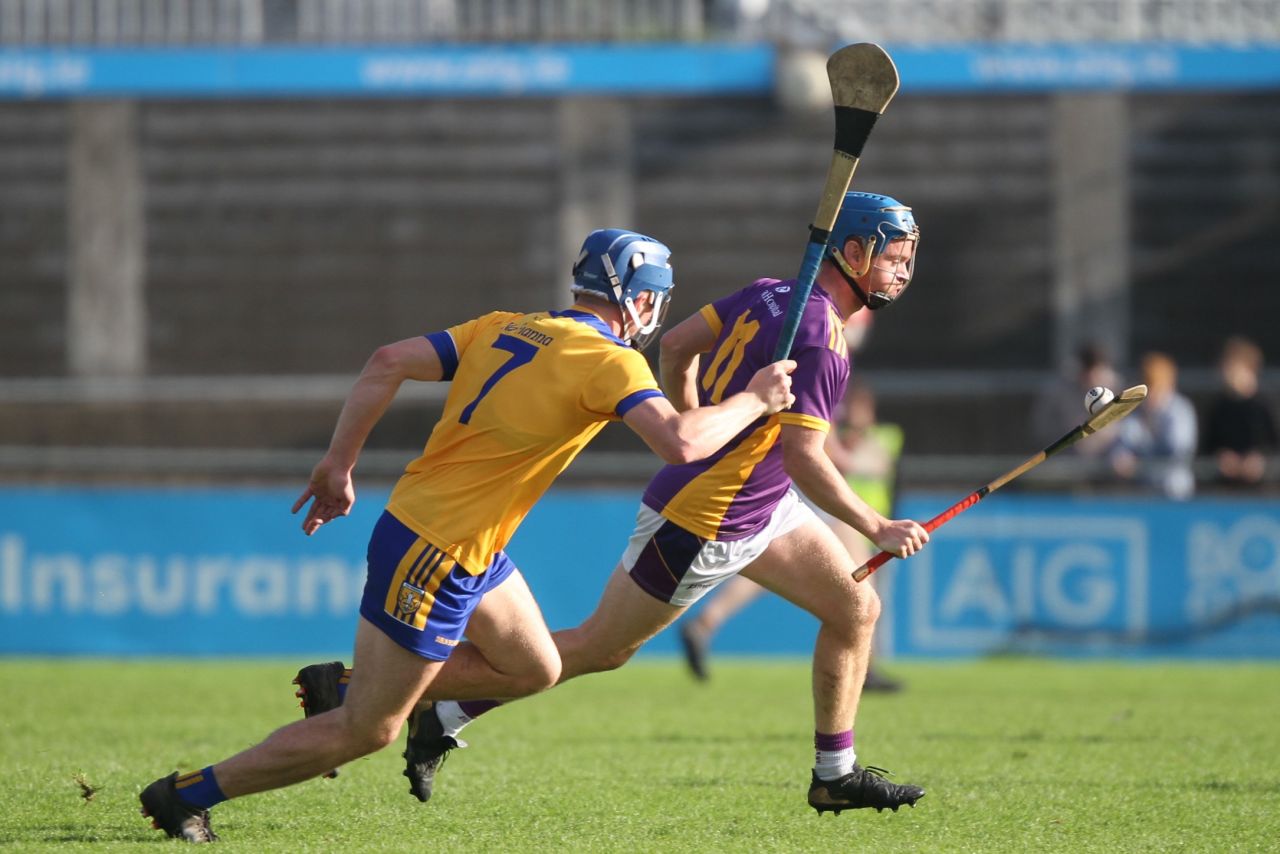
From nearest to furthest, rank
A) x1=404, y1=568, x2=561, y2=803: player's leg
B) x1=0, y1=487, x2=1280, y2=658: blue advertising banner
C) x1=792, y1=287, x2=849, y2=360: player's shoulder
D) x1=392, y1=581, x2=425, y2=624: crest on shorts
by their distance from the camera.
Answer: x1=392, y1=581, x2=425, y2=624: crest on shorts → x1=404, y1=568, x2=561, y2=803: player's leg → x1=792, y1=287, x2=849, y2=360: player's shoulder → x1=0, y1=487, x2=1280, y2=658: blue advertising banner

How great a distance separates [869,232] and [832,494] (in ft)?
3.41

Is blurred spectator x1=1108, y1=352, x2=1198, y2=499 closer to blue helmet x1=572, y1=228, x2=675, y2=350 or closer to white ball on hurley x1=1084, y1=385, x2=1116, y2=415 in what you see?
white ball on hurley x1=1084, y1=385, x2=1116, y2=415

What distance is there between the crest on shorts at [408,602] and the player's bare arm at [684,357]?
161 centimetres

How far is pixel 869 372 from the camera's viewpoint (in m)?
20.3

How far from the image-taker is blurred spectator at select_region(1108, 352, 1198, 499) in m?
14.2

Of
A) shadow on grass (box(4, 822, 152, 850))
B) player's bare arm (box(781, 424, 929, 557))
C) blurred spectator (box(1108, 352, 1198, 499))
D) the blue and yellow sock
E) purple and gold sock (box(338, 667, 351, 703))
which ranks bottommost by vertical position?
blurred spectator (box(1108, 352, 1198, 499))

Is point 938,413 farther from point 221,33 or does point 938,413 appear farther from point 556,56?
point 221,33

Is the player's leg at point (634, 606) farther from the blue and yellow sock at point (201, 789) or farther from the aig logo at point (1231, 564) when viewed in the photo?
the aig logo at point (1231, 564)

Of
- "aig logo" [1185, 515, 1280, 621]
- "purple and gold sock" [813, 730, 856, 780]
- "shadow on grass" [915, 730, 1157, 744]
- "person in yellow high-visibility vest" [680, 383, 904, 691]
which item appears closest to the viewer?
"purple and gold sock" [813, 730, 856, 780]

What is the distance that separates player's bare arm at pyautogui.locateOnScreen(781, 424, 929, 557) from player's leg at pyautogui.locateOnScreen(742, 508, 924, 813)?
42cm

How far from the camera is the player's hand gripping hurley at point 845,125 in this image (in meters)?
5.93

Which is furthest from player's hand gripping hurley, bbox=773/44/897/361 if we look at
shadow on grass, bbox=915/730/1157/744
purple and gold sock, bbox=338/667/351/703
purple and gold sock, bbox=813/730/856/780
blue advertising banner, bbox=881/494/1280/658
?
blue advertising banner, bbox=881/494/1280/658

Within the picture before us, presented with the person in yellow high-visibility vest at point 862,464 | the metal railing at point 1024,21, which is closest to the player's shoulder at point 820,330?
the person in yellow high-visibility vest at point 862,464

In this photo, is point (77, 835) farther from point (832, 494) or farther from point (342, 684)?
point (832, 494)
